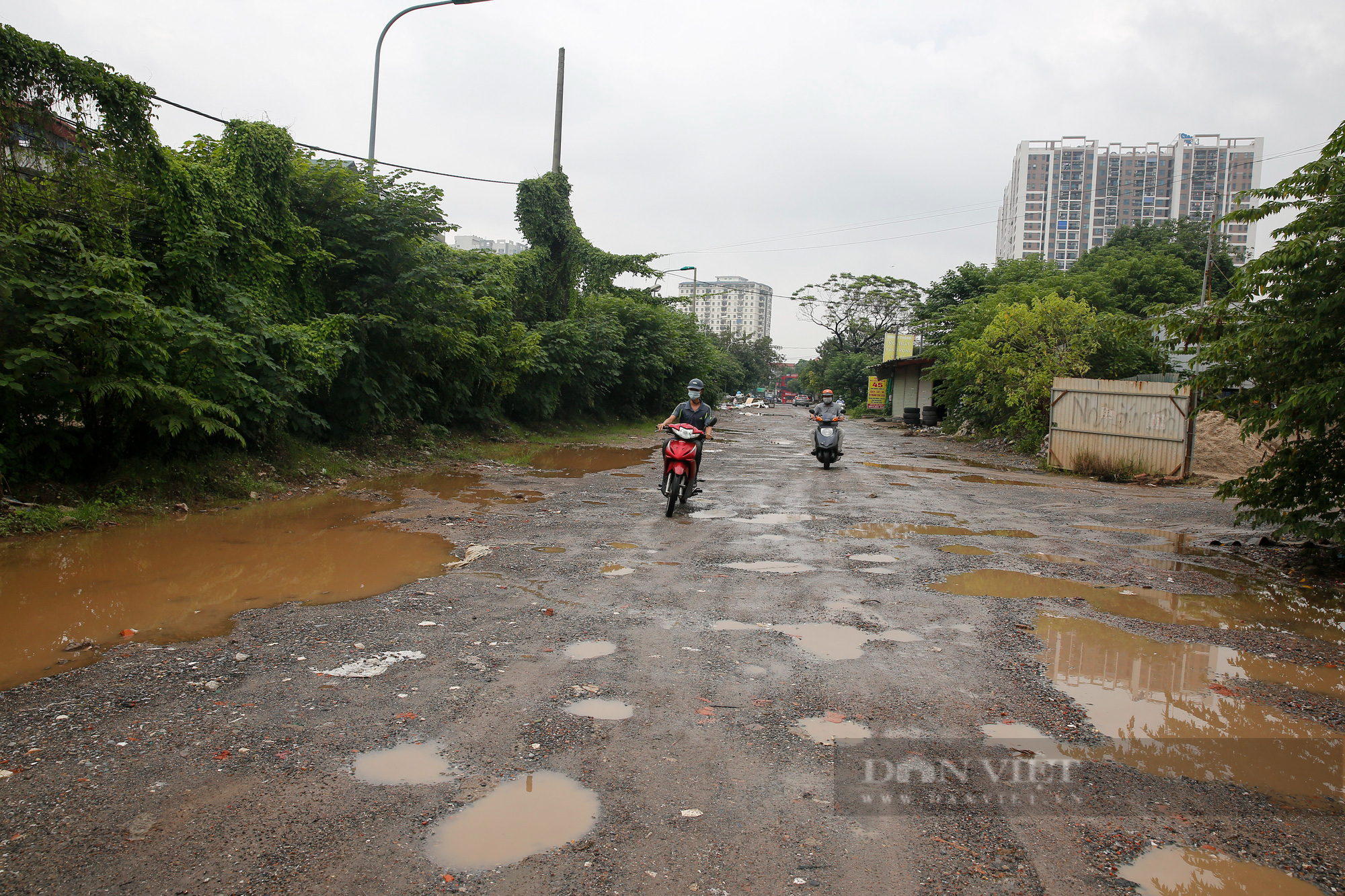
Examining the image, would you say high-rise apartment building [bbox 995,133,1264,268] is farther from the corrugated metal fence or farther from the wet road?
A: the wet road

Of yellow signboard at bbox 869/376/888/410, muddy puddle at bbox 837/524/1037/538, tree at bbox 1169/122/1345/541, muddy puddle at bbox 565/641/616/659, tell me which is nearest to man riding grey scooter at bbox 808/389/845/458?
muddy puddle at bbox 837/524/1037/538

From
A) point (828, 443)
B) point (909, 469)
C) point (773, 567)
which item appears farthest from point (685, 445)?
point (909, 469)

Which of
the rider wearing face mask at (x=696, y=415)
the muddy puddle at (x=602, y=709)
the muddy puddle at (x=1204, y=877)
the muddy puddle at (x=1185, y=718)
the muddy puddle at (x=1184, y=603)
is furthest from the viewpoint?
the rider wearing face mask at (x=696, y=415)

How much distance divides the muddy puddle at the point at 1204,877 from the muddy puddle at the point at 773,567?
167 inches

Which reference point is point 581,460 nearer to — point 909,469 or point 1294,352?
point 909,469

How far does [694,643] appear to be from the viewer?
498 centimetres

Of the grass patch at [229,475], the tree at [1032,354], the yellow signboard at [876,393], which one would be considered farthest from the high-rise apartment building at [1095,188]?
the grass patch at [229,475]

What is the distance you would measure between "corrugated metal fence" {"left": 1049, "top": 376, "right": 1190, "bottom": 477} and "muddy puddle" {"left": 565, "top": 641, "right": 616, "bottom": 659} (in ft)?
43.4

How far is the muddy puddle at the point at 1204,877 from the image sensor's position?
2.60m

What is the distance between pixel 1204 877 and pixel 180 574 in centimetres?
681

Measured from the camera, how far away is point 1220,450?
15375 millimetres

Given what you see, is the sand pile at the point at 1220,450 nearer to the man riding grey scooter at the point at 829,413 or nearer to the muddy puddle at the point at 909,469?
the muddy puddle at the point at 909,469

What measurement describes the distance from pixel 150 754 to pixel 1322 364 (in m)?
8.87

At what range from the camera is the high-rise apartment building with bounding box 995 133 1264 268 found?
8856cm
